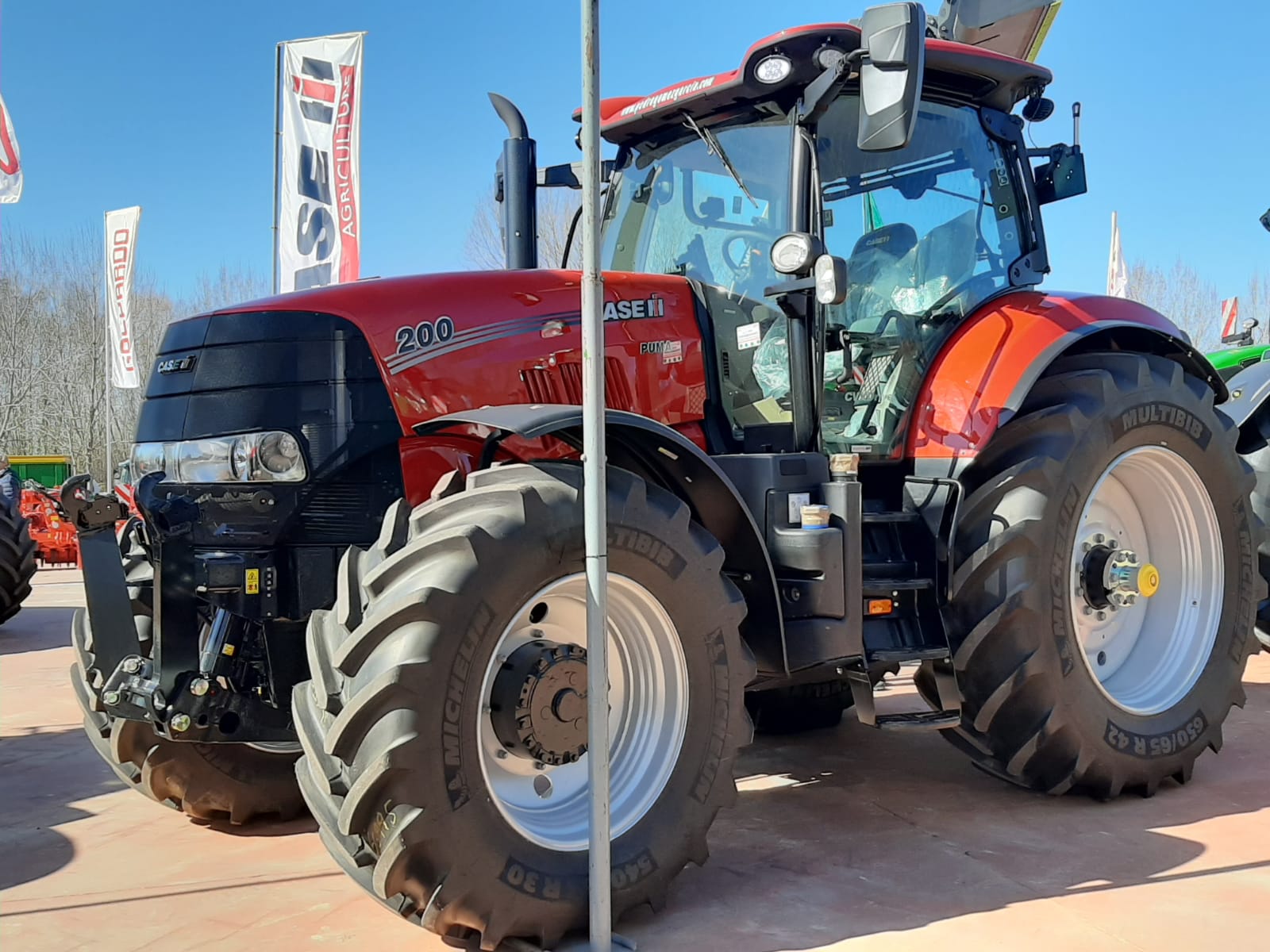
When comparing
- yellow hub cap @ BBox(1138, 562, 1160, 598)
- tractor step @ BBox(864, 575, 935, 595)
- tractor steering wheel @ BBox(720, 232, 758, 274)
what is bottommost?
yellow hub cap @ BBox(1138, 562, 1160, 598)

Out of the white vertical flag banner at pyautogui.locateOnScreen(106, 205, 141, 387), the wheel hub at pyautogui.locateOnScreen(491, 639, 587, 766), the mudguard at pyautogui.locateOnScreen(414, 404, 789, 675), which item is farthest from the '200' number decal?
the white vertical flag banner at pyautogui.locateOnScreen(106, 205, 141, 387)

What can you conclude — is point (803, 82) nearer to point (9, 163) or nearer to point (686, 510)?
point (686, 510)

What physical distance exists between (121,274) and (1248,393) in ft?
45.0

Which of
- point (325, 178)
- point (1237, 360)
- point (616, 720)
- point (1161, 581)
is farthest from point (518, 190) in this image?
point (1237, 360)

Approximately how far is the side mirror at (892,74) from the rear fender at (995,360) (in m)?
1.10

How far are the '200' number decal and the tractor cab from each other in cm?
108

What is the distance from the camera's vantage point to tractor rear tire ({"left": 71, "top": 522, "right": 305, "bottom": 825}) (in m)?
3.88

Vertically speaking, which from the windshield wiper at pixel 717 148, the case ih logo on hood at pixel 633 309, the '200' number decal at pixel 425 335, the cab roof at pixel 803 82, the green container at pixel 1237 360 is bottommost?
the '200' number decal at pixel 425 335

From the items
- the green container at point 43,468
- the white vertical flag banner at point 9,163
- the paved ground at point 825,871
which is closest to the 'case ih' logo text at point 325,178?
the white vertical flag banner at point 9,163

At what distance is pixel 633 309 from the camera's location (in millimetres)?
3977

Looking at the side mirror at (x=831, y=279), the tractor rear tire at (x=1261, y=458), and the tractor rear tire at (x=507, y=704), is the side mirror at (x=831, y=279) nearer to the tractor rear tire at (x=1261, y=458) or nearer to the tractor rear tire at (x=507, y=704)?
the tractor rear tire at (x=507, y=704)

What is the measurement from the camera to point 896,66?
353 centimetres

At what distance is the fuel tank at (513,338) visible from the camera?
3484 millimetres

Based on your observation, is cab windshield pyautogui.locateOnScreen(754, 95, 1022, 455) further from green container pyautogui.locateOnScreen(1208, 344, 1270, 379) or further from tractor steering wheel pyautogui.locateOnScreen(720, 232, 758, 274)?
green container pyautogui.locateOnScreen(1208, 344, 1270, 379)
